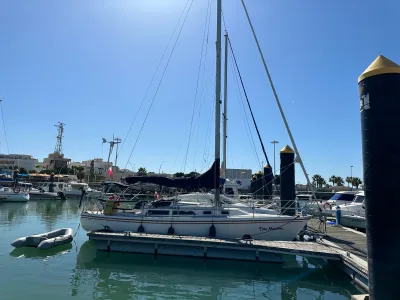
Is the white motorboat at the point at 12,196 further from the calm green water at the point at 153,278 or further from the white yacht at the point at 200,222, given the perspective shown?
the white yacht at the point at 200,222

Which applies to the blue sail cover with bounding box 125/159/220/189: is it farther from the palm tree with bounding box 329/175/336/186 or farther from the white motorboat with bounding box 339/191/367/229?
the palm tree with bounding box 329/175/336/186

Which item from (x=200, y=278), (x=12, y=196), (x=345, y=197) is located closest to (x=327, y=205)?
(x=345, y=197)

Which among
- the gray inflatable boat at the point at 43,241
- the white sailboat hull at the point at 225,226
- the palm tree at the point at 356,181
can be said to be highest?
the palm tree at the point at 356,181

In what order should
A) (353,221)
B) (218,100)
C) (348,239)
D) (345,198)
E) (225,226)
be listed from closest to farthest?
(348,239) < (225,226) < (218,100) < (353,221) < (345,198)

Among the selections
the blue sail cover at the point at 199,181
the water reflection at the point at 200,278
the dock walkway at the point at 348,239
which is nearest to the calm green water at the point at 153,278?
the water reflection at the point at 200,278

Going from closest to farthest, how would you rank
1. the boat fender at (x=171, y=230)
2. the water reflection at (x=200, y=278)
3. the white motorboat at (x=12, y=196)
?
the water reflection at (x=200, y=278), the boat fender at (x=171, y=230), the white motorboat at (x=12, y=196)

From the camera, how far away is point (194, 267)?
41.7ft

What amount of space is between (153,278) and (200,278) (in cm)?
177

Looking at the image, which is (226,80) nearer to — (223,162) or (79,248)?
(223,162)

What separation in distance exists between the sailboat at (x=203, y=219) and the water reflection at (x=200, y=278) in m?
1.62

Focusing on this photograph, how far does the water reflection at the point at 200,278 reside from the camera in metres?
9.93

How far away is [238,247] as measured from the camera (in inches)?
513

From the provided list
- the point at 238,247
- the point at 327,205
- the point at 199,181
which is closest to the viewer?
the point at 238,247

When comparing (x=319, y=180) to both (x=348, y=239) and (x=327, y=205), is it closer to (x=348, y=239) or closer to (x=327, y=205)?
(x=327, y=205)
